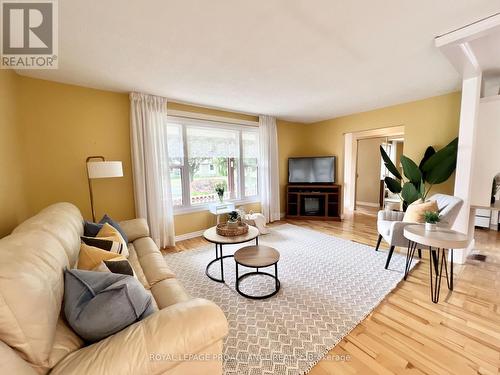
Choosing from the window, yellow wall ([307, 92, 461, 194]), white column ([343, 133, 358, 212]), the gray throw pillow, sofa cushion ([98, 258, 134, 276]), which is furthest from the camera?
white column ([343, 133, 358, 212])

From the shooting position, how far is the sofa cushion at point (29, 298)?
2.49 feet

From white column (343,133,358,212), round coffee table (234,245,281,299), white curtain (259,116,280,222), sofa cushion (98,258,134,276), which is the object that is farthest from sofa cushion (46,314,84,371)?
white column (343,133,358,212)

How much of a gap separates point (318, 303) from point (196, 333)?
4.78 feet

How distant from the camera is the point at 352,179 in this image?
19.9 ft

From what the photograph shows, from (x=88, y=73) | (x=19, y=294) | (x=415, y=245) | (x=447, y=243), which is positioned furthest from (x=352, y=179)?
(x=19, y=294)

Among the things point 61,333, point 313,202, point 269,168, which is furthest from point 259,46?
point 313,202

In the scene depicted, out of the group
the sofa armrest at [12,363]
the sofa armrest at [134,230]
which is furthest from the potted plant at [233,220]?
the sofa armrest at [12,363]

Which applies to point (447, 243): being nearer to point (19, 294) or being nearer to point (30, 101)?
point (19, 294)

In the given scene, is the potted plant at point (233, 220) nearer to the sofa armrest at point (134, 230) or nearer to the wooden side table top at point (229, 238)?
the wooden side table top at point (229, 238)

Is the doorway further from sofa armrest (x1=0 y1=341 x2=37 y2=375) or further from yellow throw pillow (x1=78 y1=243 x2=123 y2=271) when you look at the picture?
sofa armrest (x1=0 y1=341 x2=37 y2=375)

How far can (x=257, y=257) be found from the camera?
86.0 inches

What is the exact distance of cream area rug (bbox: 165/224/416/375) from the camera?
1527 mm

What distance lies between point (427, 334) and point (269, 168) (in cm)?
361

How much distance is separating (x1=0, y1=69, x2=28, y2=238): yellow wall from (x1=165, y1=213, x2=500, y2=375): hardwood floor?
2782 mm
